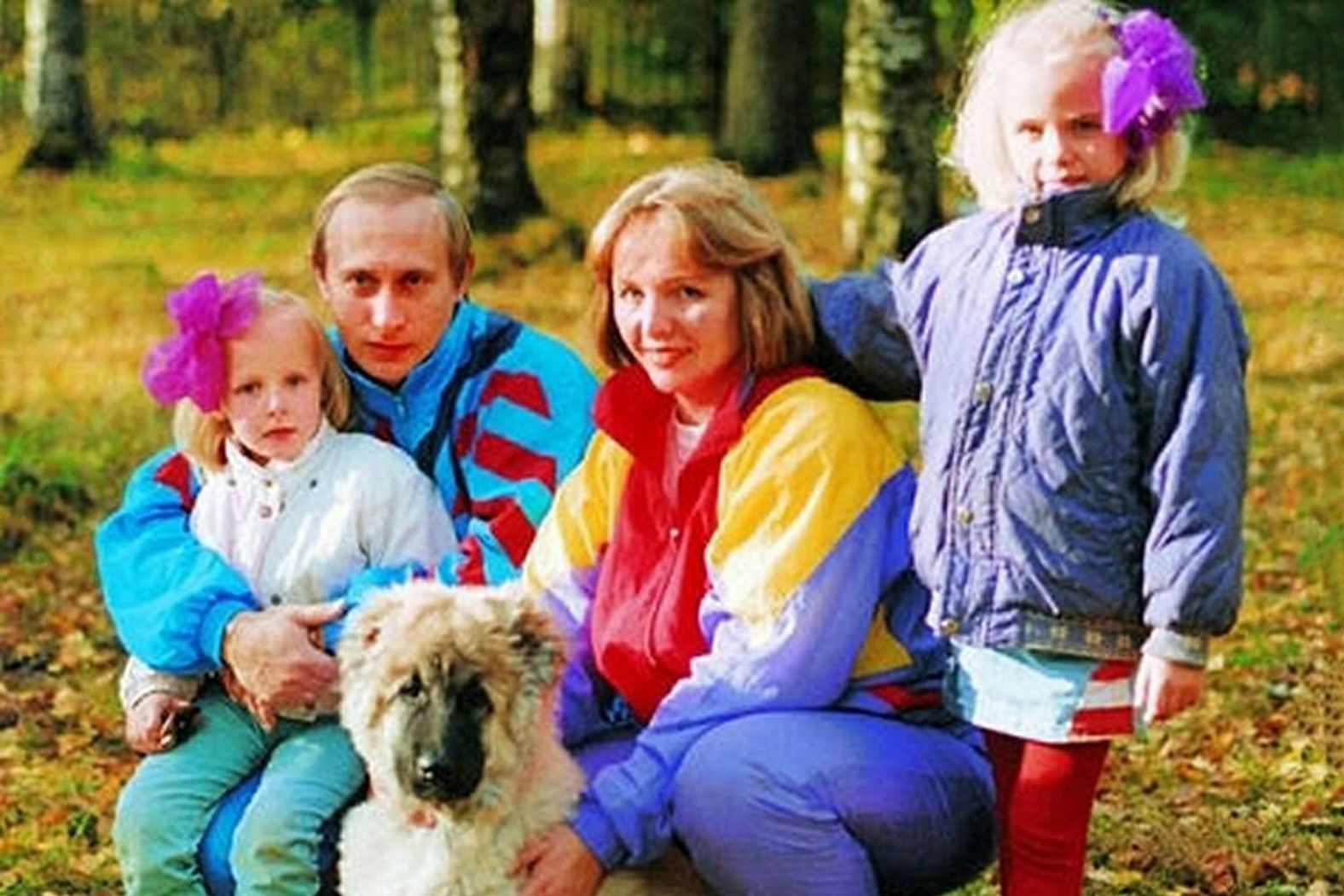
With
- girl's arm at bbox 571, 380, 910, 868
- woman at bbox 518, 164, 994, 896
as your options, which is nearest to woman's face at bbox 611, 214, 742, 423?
woman at bbox 518, 164, 994, 896

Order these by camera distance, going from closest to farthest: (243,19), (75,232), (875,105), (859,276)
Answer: (859,276) < (875,105) < (75,232) < (243,19)

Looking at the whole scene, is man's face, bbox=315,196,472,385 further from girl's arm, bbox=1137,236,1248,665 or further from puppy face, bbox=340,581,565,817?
girl's arm, bbox=1137,236,1248,665

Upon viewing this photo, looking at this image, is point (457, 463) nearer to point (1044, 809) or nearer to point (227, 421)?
point (227, 421)

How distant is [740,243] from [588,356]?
7128 millimetres

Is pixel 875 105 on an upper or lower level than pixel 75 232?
upper

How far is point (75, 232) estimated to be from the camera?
16812 mm

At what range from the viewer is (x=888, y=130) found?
39.3 feet

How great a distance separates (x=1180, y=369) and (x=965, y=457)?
→ 42cm

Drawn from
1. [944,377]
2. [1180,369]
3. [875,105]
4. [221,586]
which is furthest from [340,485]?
[875,105]

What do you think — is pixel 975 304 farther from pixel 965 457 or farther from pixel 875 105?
pixel 875 105

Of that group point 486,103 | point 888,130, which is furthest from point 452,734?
point 486,103

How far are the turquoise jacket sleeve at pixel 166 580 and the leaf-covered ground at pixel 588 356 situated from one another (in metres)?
1.67

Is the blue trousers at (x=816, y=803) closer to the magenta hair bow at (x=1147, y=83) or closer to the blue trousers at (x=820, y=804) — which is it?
the blue trousers at (x=820, y=804)

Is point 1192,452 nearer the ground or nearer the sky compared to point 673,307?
nearer the ground
